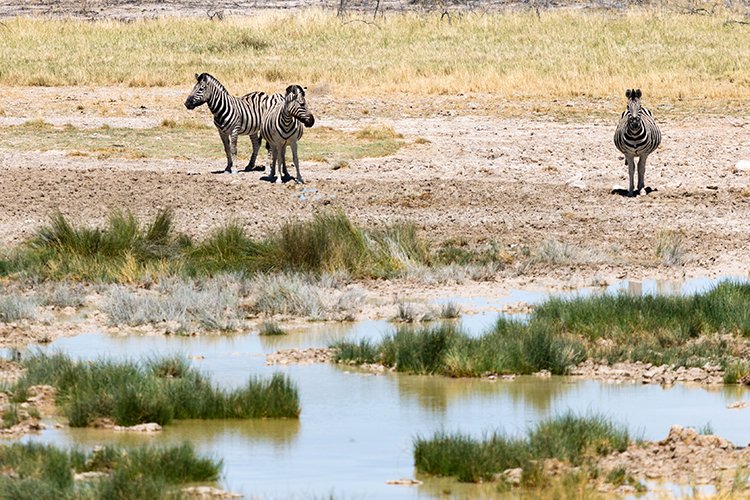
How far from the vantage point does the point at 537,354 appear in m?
11.9

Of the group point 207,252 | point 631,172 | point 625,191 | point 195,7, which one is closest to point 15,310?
point 207,252

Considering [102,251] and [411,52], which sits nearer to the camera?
[102,251]

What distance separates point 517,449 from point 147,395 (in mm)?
2661

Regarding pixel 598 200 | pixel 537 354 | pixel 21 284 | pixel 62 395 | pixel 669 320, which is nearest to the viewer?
pixel 62 395

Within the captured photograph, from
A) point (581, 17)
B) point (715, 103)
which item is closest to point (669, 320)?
point (715, 103)

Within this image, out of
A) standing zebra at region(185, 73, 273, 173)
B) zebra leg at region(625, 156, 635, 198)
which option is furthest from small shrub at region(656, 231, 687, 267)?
standing zebra at region(185, 73, 273, 173)

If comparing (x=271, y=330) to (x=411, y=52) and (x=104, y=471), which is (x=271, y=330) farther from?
(x=411, y=52)

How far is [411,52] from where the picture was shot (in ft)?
137

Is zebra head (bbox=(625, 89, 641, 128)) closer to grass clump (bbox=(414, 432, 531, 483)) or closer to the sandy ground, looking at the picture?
grass clump (bbox=(414, 432, 531, 483))

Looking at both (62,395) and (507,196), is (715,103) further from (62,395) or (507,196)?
(62,395)

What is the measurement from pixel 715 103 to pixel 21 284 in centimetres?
1791

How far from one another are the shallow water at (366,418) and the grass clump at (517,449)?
0.42 feet

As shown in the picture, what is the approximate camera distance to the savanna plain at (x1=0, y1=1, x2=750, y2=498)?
9.10m

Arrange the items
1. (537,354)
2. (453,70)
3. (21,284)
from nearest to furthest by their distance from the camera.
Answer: (537,354), (21,284), (453,70)
